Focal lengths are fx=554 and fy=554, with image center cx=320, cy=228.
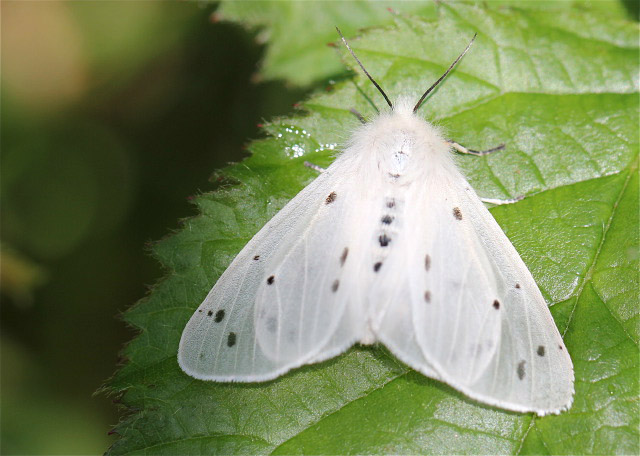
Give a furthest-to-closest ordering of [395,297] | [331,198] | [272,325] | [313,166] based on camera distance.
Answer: [313,166] < [331,198] < [272,325] < [395,297]

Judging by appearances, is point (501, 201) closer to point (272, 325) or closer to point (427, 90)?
point (427, 90)

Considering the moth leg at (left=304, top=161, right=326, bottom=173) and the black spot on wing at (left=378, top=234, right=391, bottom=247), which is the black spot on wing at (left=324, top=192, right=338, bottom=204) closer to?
the moth leg at (left=304, top=161, right=326, bottom=173)

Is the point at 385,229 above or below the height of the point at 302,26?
below

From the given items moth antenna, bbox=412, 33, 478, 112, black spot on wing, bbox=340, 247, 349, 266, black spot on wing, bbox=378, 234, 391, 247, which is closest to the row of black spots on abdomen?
black spot on wing, bbox=378, 234, 391, 247

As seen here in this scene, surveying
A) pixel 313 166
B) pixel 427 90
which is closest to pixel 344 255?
pixel 313 166

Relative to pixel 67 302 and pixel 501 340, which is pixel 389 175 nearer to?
pixel 501 340

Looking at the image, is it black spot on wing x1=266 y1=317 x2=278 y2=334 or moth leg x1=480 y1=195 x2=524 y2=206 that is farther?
moth leg x1=480 y1=195 x2=524 y2=206

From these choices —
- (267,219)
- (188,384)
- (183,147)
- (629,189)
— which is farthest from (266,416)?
(183,147)
